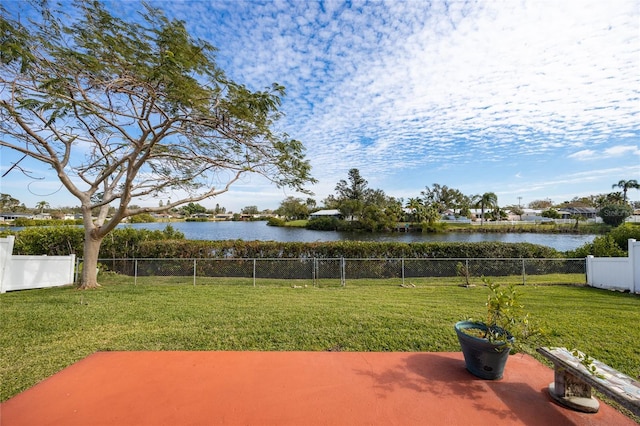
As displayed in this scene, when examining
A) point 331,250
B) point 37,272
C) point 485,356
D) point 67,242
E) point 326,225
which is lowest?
point 37,272

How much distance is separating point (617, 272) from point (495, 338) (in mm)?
9183

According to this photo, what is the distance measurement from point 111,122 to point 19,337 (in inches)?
194

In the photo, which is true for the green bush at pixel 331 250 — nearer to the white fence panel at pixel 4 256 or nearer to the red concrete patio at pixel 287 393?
the white fence panel at pixel 4 256

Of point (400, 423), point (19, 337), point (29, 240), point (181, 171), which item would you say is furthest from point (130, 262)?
point (400, 423)

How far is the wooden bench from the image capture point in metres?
2.32

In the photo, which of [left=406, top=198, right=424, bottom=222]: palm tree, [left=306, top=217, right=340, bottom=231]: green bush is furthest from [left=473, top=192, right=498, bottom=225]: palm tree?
[left=306, top=217, right=340, bottom=231]: green bush

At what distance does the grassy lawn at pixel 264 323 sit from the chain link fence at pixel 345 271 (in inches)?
115

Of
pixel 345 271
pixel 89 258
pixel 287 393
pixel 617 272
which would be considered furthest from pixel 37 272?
pixel 617 272

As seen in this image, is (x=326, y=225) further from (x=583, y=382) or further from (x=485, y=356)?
(x=583, y=382)

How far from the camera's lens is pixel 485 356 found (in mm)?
3199

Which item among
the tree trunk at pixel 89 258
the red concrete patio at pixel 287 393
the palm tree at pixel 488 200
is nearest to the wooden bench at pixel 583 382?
the red concrete patio at pixel 287 393

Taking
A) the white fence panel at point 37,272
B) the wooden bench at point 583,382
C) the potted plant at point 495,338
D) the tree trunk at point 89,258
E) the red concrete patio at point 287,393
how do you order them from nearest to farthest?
the wooden bench at point 583,382 → the red concrete patio at point 287,393 → the potted plant at point 495,338 → the white fence panel at point 37,272 → the tree trunk at point 89,258

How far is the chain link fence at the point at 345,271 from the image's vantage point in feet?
35.6

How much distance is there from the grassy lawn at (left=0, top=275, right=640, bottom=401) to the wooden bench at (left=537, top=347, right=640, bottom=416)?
13.1 inches
